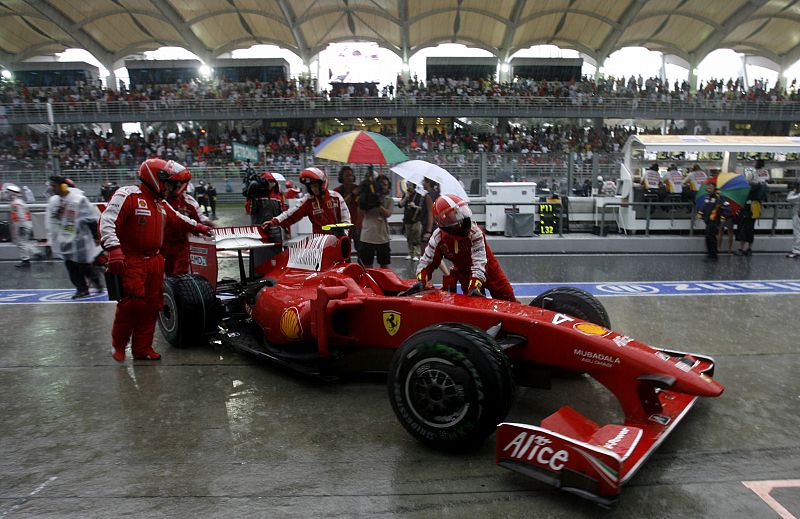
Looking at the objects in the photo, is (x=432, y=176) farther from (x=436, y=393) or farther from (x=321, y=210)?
(x=436, y=393)

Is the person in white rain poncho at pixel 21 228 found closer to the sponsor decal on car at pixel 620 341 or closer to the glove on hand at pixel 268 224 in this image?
the glove on hand at pixel 268 224

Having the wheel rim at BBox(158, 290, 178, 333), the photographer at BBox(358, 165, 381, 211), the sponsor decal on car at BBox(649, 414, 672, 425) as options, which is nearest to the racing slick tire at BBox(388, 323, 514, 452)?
the sponsor decal on car at BBox(649, 414, 672, 425)

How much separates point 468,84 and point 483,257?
115 feet

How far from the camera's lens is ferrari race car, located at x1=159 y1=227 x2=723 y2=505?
3.03m

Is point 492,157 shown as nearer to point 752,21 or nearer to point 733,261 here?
point 733,261

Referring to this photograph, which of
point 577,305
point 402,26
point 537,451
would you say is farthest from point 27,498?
point 402,26

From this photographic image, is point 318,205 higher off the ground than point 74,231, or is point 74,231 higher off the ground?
point 318,205

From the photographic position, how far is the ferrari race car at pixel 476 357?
3.03m

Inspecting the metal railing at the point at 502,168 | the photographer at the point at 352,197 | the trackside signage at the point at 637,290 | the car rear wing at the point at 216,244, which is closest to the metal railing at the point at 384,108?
the metal railing at the point at 502,168

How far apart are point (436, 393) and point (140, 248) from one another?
3.32 m

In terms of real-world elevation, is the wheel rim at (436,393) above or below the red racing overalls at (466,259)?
below

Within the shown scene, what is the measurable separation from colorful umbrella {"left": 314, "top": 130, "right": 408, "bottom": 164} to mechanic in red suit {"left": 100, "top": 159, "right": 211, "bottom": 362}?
379 centimetres

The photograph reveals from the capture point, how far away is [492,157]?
53.1ft

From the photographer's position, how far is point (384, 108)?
33.2 metres
